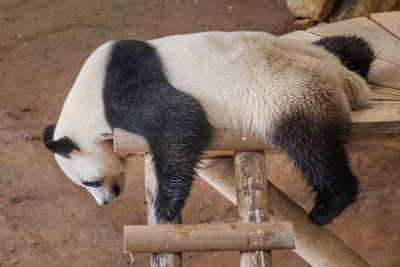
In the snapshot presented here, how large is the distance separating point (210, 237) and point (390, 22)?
74.6 inches

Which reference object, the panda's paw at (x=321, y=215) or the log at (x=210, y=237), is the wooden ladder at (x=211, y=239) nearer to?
the log at (x=210, y=237)

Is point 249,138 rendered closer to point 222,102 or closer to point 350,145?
point 222,102

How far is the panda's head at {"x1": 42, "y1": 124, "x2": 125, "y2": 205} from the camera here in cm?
240

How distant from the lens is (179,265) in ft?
6.25

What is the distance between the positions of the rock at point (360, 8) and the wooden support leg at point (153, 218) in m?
3.47

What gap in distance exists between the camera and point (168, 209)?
2.04m

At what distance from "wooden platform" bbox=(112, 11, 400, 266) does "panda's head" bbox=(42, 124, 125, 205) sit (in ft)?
0.52

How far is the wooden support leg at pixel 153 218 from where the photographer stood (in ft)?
6.13

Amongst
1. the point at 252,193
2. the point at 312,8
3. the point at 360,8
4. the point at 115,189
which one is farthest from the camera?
the point at 312,8

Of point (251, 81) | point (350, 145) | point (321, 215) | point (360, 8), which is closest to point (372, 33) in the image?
point (350, 145)

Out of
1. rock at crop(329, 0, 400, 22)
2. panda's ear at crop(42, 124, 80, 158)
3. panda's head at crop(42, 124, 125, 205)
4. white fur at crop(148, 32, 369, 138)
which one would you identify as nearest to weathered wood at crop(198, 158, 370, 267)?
white fur at crop(148, 32, 369, 138)

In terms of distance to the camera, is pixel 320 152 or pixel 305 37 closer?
pixel 320 152

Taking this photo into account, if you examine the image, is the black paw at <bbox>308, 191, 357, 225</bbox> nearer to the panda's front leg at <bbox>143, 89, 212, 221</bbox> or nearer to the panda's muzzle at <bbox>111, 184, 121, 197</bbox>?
the panda's front leg at <bbox>143, 89, 212, 221</bbox>

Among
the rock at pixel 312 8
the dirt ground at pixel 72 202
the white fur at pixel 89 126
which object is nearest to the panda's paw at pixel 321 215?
the white fur at pixel 89 126
